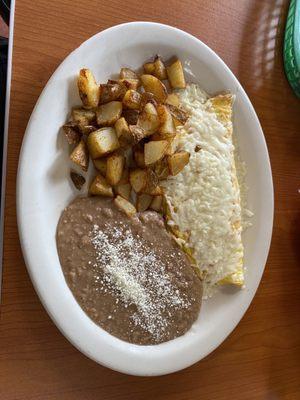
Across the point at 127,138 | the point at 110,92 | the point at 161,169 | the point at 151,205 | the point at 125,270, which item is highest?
the point at 110,92

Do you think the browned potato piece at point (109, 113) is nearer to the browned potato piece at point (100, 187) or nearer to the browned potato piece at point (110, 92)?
the browned potato piece at point (110, 92)

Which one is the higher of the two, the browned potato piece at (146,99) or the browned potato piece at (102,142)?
the browned potato piece at (146,99)

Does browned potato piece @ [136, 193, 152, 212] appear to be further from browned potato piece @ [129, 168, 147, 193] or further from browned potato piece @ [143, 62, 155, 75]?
browned potato piece @ [143, 62, 155, 75]

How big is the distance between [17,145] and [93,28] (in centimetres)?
43

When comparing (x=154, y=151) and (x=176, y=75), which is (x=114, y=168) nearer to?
(x=154, y=151)

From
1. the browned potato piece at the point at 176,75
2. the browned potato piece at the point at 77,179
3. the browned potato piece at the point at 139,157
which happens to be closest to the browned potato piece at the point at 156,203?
the browned potato piece at the point at 139,157

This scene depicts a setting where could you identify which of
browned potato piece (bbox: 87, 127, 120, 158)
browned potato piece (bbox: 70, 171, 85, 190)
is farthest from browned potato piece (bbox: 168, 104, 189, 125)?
browned potato piece (bbox: 70, 171, 85, 190)

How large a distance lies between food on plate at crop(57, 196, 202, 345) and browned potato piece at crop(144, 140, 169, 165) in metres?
0.14

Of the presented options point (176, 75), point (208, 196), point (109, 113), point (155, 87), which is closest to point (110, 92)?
point (109, 113)

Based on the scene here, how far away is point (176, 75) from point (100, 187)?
0.44 metres

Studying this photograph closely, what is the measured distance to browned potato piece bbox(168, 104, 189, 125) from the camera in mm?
1355

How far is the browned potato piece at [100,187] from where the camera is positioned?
4.10 ft

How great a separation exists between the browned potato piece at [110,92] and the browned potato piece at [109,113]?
0.04ft

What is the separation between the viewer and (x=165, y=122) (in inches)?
50.5
